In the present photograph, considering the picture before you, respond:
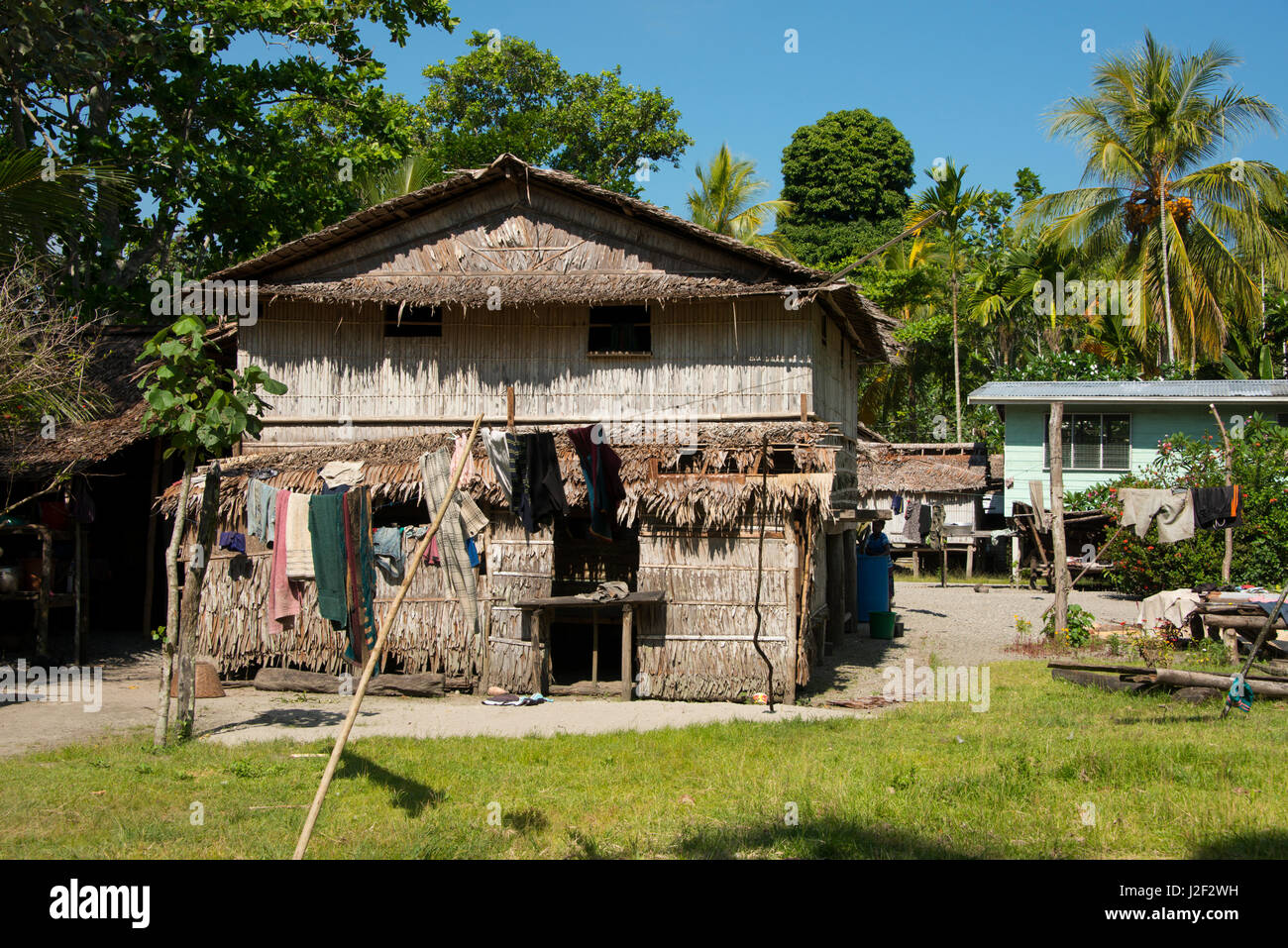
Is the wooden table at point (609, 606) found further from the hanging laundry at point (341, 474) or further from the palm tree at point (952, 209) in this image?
the palm tree at point (952, 209)

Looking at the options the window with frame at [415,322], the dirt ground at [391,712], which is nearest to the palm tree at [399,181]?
the window with frame at [415,322]

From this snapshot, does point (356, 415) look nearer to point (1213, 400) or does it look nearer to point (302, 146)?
point (302, 146)

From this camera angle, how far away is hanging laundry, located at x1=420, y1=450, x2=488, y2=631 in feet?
33.0

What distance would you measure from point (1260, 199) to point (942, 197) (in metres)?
9.20

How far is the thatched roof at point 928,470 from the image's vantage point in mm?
32031

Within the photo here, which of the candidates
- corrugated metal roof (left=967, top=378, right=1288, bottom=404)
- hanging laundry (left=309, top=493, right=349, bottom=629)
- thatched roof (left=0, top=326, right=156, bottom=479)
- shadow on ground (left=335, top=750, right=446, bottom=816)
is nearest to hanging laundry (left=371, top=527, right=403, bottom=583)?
hanging laundry (left=309, top=493, right=349, bottom=629)

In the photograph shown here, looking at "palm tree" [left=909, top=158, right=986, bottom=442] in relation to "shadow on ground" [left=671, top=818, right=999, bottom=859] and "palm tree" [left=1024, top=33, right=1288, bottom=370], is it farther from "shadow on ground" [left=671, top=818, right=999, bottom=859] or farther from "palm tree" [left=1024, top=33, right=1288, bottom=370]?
"shadow on ground" [left=671, top=818, right=999, bottom=859]

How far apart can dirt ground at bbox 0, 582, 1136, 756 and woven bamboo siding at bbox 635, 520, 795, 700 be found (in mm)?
361

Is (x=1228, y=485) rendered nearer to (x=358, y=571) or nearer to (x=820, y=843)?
(x=820, y=843)

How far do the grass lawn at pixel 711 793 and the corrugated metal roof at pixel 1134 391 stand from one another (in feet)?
60.6

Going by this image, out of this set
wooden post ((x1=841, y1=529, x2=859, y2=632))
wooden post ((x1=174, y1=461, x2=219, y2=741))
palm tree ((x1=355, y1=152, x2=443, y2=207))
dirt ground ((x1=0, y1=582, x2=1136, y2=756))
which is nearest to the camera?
wooden post ((x1=174, y1=461, x2=219, y2=741))

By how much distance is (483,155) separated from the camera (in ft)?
109

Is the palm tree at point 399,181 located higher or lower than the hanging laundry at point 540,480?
higher

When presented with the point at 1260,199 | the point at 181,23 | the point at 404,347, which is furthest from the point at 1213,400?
the point at 181,23
